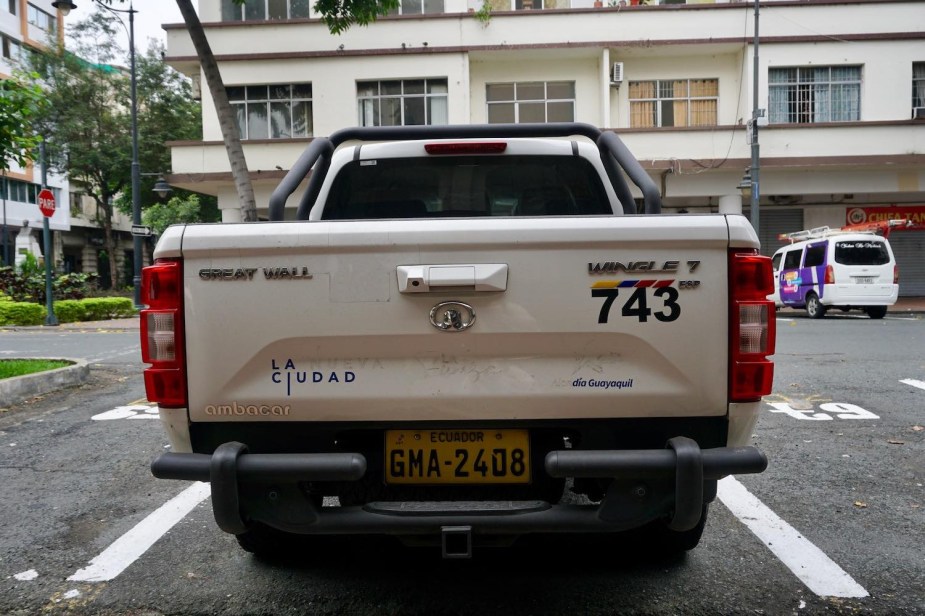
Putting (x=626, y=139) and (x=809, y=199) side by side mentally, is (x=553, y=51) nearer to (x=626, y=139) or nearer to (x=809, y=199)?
(x=626, y=139)

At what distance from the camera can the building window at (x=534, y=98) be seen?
22.0 m

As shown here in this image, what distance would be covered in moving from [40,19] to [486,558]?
49.7m

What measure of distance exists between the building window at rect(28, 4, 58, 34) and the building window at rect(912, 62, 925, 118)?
41.1 m

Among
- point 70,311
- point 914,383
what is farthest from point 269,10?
point 914,383

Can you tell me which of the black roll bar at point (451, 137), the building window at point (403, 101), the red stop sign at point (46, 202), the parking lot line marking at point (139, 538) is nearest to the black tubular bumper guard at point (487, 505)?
the parking lot line marking at point (139, 538)

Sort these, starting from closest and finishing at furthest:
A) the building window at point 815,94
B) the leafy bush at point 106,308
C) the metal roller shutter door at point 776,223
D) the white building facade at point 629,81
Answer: the leafy bush at point 106,308 → the white building facade at point 629,81 → the building window at point 815,94 → the metal roller shutter door at point 776,223

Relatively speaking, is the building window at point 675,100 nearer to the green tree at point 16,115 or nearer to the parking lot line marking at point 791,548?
the green tree at point 16,115

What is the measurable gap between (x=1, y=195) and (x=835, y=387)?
4252cm

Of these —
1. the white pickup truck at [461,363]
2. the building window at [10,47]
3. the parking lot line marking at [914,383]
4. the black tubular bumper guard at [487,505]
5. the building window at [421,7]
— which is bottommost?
the parking lot line marking at [914,383]

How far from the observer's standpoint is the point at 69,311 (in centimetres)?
1950

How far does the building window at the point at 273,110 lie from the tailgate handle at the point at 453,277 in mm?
20332

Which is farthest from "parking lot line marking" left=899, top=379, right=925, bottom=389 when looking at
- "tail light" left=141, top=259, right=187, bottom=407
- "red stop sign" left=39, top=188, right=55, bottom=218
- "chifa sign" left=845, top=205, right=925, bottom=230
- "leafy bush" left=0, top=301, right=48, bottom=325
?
"leafy bush" left=0, top=301, right=48, bottom=325

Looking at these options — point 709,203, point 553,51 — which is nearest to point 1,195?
point 553,51

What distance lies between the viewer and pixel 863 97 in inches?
837
